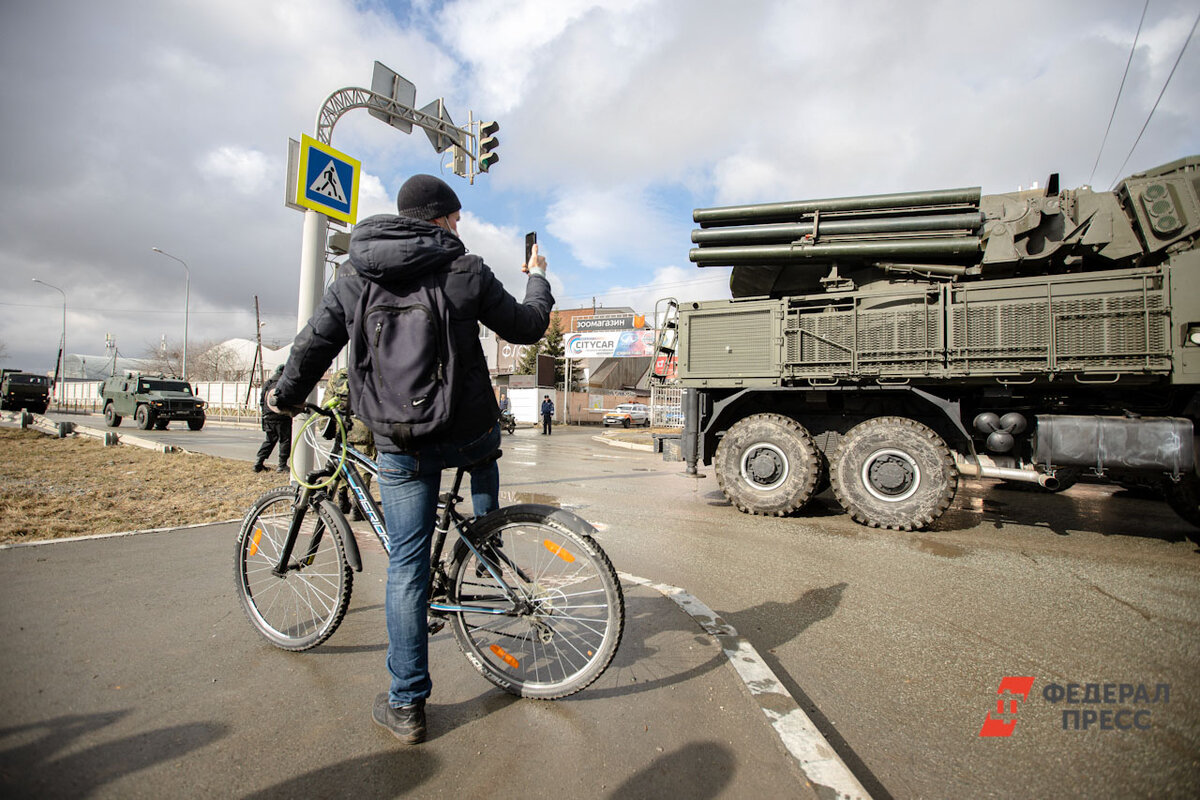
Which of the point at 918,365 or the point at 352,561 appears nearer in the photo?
the point at 352,561

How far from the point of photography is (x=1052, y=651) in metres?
2.89

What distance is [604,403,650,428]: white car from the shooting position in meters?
34.8

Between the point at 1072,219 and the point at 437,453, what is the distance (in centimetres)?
654

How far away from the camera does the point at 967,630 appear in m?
3.17

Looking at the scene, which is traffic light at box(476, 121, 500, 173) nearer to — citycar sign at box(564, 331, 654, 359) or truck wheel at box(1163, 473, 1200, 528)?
truck wheel at box(1163, 473, 1200, 528)

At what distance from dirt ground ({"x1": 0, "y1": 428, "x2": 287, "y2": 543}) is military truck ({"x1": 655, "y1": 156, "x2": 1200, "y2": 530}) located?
5.29 m

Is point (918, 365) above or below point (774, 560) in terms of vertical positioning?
above

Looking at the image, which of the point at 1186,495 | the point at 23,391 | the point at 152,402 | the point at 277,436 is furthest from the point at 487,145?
the point at 23,391

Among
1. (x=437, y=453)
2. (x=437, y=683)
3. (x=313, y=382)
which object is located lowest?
(x=437, y=683)

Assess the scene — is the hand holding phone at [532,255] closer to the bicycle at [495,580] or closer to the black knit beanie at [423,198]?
the black knit beanie at [423,198]

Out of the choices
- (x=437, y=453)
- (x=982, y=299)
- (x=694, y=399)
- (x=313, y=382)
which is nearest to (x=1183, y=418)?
(x=982, y=299)

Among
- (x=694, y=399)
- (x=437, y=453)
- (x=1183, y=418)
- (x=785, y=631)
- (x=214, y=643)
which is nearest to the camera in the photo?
(x=437, y=453)

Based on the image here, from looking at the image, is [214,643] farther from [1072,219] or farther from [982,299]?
[1072,219]

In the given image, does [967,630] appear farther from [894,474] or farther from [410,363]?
[410,363]
